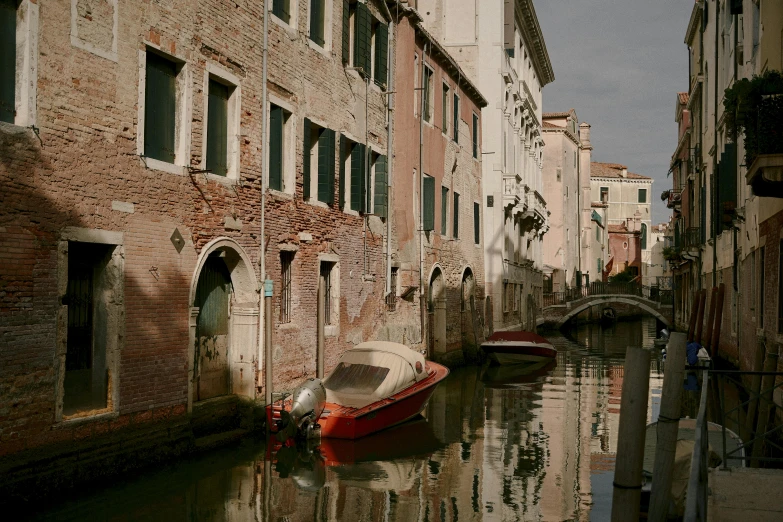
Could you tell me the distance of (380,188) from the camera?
17.5 meters

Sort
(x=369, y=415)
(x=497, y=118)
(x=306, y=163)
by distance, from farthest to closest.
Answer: (x=497, y=118)
(x=306, y=163)
(x=369, y=415)

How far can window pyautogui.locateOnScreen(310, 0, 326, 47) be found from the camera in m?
14.3

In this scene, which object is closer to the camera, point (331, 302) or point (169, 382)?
point (169, 382)

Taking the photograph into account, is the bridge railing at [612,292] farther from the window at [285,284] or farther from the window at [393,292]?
the window at [285,284]

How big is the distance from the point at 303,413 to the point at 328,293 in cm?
443

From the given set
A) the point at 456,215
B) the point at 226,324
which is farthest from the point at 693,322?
the point at 226,324

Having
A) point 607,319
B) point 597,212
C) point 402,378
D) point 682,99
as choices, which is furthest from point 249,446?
point 597,212

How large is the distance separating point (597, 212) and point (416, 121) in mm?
49241

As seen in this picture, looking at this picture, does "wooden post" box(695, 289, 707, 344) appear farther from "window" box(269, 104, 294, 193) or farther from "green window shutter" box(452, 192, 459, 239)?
"window" box(269, 104, 294, 193)

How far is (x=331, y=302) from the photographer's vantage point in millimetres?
15438

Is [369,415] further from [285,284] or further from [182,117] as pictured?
[182,117]

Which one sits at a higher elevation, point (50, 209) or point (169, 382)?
point (50, 209)

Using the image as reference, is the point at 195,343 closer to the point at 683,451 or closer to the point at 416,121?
the point at 683,451

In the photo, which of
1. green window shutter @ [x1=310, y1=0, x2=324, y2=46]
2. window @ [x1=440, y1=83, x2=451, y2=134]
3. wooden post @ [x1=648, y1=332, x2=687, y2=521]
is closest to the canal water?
wooden post @ [x1=648, y1=332, x2=687, y2=521]
